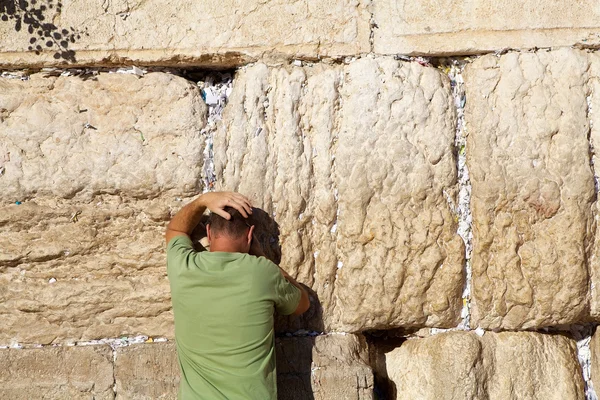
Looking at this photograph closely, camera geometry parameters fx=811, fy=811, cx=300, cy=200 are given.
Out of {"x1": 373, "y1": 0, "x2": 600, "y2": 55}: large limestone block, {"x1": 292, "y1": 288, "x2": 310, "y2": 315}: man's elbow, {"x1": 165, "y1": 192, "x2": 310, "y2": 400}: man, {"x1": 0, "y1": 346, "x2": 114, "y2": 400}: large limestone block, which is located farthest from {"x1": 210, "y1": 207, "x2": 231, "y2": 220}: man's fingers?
{"x1": 373, "y1": 0, "x2": 600, "y2": 55}: large limestone block

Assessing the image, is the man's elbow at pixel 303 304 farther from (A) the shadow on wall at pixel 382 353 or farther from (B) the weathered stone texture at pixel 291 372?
(A) the shadow on wall at pixel 382 353

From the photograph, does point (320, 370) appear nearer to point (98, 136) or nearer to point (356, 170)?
point (356, 170)

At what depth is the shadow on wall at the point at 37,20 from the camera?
3807 mm

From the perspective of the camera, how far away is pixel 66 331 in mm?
3869

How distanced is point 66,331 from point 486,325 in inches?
80.2

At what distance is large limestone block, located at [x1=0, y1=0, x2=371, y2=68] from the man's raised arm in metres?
0.70

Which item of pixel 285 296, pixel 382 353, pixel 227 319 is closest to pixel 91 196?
pixel 227 319

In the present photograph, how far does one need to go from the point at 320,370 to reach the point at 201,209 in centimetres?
93

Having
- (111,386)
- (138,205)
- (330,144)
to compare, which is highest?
(330,144)

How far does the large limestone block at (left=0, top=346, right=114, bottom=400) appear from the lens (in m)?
Answer: 3.75

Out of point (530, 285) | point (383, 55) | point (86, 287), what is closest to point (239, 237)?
point (86, 287)

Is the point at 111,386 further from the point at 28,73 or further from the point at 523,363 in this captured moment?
the point at 523,363

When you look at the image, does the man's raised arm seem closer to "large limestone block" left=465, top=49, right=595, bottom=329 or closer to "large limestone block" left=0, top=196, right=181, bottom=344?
"large limestone block" left=0, top=196, right=181, bottom=344

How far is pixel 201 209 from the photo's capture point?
368cm
